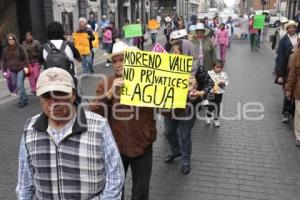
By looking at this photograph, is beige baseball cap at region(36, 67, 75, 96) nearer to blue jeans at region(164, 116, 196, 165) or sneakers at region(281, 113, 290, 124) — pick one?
blue jeans at region(164, 116, 196, 165)

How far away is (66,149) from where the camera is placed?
2.24 m

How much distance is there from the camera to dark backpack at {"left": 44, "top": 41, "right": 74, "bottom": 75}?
6.43 metres

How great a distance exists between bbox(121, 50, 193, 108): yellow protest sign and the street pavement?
1465mm

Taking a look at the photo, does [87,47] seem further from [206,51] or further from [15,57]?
[206,51]

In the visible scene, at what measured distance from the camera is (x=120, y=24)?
1252 inches

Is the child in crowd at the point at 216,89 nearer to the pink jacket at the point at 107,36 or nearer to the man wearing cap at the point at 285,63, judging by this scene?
the man wearing cap at the point at 285,63

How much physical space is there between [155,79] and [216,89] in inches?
146

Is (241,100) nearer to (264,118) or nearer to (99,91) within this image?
(264,118)

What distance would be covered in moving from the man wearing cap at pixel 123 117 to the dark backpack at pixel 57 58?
327cm

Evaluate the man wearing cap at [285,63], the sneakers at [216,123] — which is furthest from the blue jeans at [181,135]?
the man wearing cap at [285,63]

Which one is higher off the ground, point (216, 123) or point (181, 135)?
point (181, 135)

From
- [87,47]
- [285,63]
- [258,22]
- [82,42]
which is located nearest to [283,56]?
[285,63]

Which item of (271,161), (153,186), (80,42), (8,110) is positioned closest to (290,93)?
(271,161)

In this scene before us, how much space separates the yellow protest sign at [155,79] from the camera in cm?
330
